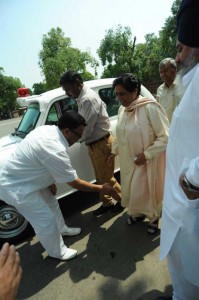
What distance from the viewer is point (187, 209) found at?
1417 mm

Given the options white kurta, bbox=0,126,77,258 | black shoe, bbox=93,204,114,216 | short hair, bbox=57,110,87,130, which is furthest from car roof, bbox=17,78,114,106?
black shoe, bbox=93,204,114,216

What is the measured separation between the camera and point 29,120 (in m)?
3.88

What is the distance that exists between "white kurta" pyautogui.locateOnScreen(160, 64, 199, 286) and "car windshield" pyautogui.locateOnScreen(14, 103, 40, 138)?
2.61 meters

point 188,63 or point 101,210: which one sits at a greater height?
point 188,63

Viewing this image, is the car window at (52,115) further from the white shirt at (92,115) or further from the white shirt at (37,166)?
the white shirt at (37,166)

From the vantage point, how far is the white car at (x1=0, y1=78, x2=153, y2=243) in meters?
3.43

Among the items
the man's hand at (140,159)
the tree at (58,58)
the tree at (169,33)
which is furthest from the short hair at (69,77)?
the tree at (169,33)

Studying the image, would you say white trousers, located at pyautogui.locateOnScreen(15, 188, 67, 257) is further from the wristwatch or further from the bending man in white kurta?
the wristwatch

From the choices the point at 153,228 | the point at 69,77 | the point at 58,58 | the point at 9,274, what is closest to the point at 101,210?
the point at 153,228

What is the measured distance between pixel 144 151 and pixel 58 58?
3749 cm

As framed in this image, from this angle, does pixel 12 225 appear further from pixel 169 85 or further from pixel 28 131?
pixel 169 85

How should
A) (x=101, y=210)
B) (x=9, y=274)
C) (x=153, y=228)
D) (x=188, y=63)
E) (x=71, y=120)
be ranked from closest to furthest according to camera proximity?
(x=9, y=274) < (x=188, y=63) < (x=71, y=120) < (x=153, y=228) < (x=101, y=210)

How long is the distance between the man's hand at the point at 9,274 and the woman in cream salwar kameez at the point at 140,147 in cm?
180

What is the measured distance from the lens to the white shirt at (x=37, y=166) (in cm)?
256
